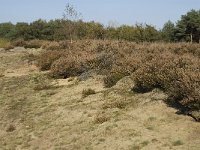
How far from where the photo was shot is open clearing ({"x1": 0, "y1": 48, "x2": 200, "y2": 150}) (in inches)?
445

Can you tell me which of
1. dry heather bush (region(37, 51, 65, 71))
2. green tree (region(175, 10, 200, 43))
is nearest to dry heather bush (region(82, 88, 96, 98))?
dry heather bush (region(37, 51, 65, 71))

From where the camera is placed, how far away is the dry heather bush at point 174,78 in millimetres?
12141

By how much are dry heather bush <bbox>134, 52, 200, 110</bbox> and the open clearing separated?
375 mm

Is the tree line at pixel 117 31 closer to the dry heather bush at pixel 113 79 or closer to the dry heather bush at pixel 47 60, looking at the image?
the dry heather bush at pixel 47 60

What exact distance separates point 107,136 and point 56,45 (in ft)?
65.2

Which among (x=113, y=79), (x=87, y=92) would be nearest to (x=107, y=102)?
(x=87, y=92)

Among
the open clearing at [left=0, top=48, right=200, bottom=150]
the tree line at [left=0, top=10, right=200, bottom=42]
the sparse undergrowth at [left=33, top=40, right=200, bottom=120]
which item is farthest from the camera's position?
the tree line at [left=0, top=10, right=200, bottom=42]

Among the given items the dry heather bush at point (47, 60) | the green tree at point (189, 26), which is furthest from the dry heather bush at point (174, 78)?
the green tree at point (189, 26)

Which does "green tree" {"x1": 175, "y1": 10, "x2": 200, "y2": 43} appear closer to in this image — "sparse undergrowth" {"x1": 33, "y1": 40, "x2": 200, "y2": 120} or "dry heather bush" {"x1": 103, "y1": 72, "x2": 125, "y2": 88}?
"sparse undergrowth" {"x1": 33, "y1": 40, "x2": 200, "y2": 120}

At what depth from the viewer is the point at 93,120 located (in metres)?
13.5

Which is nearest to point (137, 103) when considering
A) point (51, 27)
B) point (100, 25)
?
point (100, 25)

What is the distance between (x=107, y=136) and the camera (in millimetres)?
11961

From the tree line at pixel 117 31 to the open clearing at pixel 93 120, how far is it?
14.4 m

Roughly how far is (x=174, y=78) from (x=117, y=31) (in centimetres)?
4264
